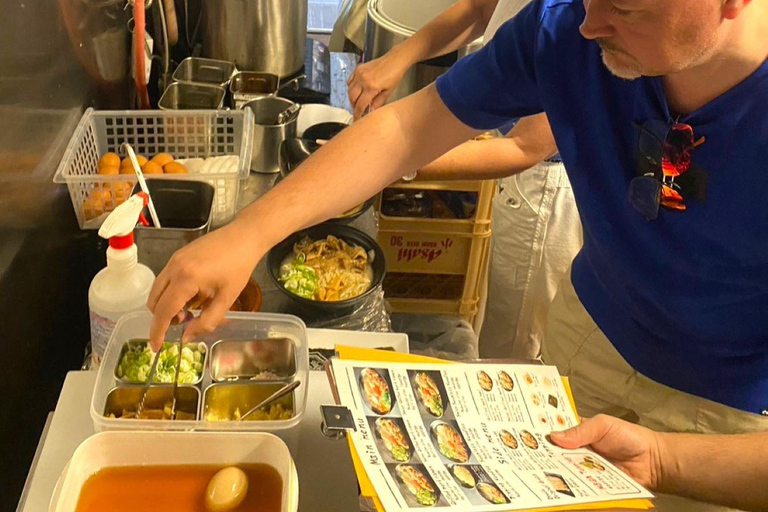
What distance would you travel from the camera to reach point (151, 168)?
118 centimetres

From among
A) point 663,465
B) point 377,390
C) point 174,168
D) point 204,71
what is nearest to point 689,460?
point 663,465

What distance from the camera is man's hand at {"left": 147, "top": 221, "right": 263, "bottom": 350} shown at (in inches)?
30.6

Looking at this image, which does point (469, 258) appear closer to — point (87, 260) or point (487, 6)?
point (487, 6)

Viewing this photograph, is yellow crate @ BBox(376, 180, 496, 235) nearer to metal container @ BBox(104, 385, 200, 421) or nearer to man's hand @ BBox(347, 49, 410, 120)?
man's hand @ BBox(347, 49, 410, 120)

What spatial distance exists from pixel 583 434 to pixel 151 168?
2.74ft

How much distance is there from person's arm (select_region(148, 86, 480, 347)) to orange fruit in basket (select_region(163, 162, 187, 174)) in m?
0.33

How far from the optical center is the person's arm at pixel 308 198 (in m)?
0.79

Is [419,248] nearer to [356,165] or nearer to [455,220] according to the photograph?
[455,220]

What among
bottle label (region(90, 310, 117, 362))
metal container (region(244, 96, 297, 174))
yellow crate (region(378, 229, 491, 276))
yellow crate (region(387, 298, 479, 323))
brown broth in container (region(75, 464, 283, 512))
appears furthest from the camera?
yellow crate (region(387, 298, 479, 323))

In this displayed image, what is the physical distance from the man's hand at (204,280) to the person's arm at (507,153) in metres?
0.75

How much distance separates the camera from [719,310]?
933mm

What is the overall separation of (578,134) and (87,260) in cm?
91

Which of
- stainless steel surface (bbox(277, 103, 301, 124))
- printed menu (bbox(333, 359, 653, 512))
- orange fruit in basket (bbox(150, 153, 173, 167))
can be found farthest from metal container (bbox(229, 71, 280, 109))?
printed menu (bbox(333, 359, 653, 512))

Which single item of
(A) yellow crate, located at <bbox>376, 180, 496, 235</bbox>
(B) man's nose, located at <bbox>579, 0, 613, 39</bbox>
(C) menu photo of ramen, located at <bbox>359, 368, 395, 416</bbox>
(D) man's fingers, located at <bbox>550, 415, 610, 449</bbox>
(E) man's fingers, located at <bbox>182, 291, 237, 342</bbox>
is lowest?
(A) yellow crate, located at <bbox>376, 180, 496, 235</bbox>
